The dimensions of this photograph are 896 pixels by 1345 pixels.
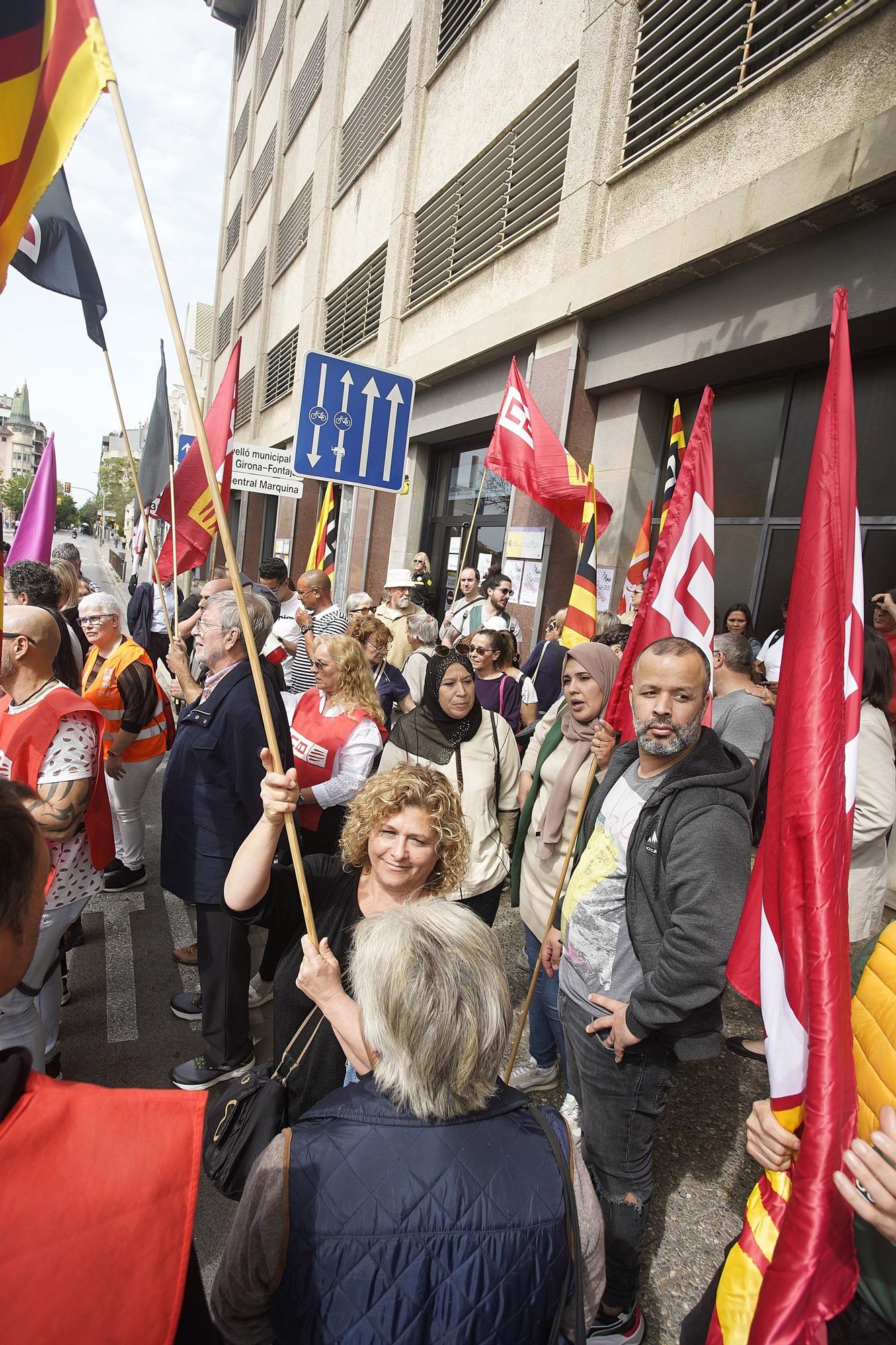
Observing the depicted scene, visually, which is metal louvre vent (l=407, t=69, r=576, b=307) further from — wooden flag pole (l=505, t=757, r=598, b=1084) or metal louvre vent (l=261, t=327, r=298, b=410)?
metal louvre vent (l=261, t=327, r=298, b=410)

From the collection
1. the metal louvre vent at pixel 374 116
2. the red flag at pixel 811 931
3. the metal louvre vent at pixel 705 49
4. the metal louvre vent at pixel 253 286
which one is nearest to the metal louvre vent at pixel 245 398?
the metal louvre vent at pixel 253 286

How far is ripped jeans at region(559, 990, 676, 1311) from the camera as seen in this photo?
2.04m

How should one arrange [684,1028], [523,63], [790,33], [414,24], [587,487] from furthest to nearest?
[414,24] → [523,63] → [587,487] → [790,33] → [684,1028]

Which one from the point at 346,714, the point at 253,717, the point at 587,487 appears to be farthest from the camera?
the point at 587,487

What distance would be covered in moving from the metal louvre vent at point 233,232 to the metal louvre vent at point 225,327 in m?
1.83

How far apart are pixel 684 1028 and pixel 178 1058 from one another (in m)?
2.25

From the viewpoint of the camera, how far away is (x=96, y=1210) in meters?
0.83

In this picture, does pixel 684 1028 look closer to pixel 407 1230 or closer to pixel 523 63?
pixel 407 1230

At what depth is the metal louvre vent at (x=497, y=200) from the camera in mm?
7539

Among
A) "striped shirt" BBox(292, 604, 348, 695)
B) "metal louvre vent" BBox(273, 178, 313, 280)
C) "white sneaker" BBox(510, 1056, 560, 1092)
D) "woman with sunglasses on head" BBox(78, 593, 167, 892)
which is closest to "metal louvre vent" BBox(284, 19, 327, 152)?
"metal louvre vent" BBox(273, 178, 313, 280)

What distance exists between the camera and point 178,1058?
310 cm

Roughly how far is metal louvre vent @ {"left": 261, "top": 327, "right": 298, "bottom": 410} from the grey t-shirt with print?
17.0m

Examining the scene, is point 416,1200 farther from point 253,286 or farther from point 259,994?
point 253,286

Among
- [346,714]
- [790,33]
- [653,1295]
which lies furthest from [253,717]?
[790,33]
